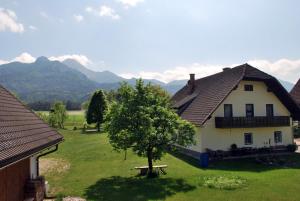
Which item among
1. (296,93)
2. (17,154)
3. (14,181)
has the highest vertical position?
(296,93)

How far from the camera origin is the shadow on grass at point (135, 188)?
16.8 m

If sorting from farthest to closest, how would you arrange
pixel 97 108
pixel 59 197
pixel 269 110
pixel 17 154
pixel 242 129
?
pixel 97 108 < pixel 269 110 < pixel 242 129 < pixel 59 197 < pixel 17 154

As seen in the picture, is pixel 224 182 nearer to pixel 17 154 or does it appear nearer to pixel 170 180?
pixel 170 180

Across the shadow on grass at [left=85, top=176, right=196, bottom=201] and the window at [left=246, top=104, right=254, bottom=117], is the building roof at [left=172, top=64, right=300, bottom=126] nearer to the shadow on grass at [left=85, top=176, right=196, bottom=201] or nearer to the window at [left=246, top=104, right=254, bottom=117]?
the window at [left=246, top=104, right=254, bottom=117]

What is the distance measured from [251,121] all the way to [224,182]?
11.7 meters

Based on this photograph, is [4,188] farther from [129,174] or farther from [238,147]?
[238,147]

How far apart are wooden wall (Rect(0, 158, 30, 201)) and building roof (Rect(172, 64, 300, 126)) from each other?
17.7 meters

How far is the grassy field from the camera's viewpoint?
55.6ft

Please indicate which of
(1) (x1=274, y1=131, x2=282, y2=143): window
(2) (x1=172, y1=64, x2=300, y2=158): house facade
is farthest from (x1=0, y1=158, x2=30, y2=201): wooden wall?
(1) (x1=274, y1=131, x2=282, y2=143): window

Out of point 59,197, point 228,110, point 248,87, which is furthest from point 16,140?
point 248,87

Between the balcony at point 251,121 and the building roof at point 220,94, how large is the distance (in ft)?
5.35

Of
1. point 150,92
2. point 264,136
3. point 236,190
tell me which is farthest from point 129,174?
point 264,136

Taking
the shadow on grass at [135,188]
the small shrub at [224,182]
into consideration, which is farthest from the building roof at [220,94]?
the shadow on grass at [135,188]

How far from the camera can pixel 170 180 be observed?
2031 centimetres
